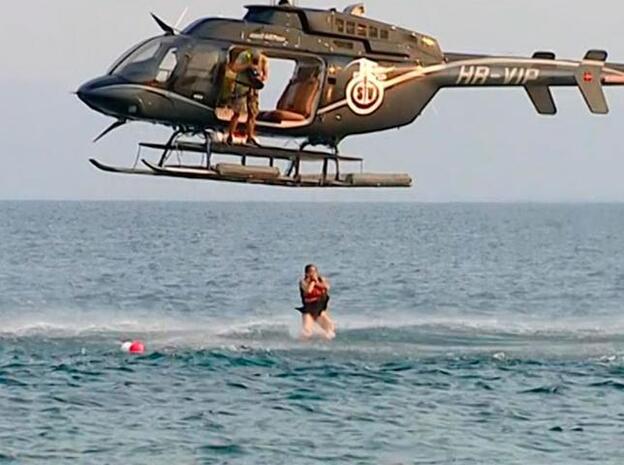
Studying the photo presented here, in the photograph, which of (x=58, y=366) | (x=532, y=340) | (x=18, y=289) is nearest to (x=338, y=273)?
(x=18, y=289)

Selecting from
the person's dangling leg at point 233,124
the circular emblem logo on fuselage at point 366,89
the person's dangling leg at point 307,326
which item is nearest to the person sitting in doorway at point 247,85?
the person's dangling leg at point 233,124

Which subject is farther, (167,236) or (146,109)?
(167,236)

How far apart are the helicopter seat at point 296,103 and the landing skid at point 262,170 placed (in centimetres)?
66

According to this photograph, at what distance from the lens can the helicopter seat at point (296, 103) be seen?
2666 centimetres

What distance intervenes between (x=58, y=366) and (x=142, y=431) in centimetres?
502

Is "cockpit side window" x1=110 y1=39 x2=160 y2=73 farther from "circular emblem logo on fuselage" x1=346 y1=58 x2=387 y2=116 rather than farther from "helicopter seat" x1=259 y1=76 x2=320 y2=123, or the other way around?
"circular emblem logo on fuselage" x1=346 y1=58 x2=387 y2=116

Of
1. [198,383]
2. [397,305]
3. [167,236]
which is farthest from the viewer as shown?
[167,236]

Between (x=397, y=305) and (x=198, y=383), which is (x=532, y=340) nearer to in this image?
(x=198, y=383)

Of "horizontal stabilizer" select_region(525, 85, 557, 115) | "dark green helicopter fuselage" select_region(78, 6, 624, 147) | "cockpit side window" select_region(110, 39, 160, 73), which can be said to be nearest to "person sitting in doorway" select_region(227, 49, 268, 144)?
"dark green helicopter fuselage" select_region(78, 6, 624, 147)

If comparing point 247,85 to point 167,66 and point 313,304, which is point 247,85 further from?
point 313,304

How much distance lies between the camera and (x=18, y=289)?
59000mm

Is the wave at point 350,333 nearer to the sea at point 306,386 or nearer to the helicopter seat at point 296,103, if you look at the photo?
the sea at point 306,386

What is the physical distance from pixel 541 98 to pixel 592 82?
32.3 inches

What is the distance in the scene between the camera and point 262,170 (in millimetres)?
25344
